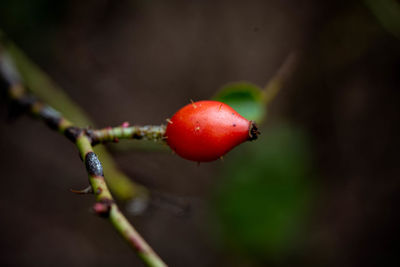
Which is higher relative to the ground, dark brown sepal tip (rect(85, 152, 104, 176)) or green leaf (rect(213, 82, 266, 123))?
green leaf (rect(213, 82, 266, 123))

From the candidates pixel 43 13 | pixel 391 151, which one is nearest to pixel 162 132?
pixel 43 13

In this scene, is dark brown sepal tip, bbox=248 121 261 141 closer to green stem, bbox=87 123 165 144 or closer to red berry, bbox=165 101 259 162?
red berry, bbox=165 101 259 162

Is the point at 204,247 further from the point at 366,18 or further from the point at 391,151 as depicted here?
the point at 366,18

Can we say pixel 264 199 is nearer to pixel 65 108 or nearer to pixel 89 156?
pixel 65 108

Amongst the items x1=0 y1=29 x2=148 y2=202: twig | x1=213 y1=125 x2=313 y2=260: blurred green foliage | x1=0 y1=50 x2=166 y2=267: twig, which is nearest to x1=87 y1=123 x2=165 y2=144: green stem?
x1=0 y1=50 x2=166 y2=267: twig

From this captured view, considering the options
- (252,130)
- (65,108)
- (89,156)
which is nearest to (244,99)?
(252,130)

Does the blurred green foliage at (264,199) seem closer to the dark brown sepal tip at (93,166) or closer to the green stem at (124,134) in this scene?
the green stem at (124,134)

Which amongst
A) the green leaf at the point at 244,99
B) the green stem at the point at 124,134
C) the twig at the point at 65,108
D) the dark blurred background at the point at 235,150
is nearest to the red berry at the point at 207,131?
the green stem at the point at 124,134
